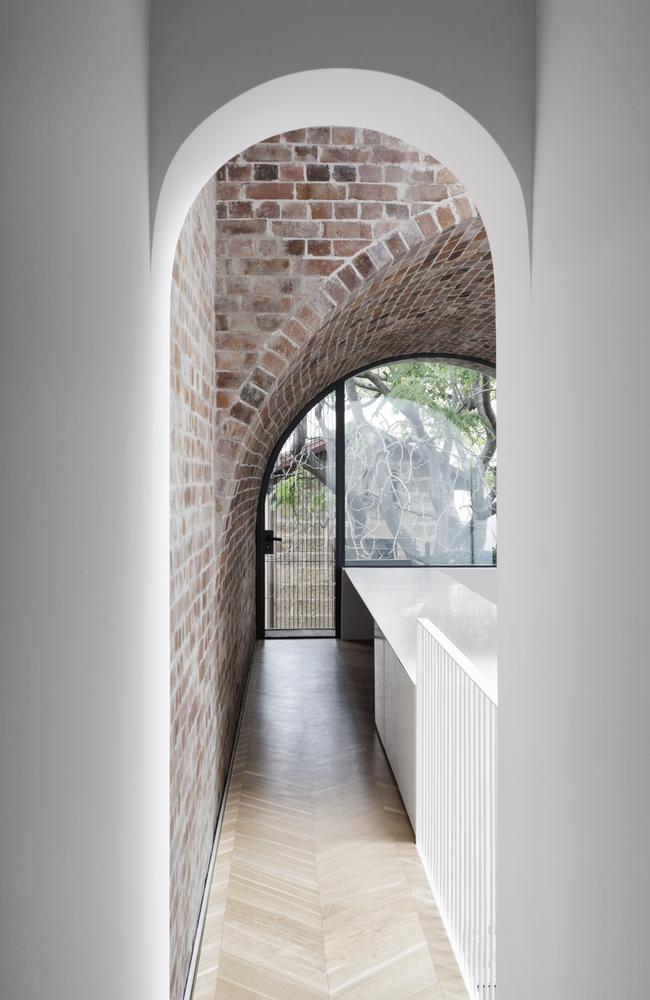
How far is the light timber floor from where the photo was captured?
2541 mm

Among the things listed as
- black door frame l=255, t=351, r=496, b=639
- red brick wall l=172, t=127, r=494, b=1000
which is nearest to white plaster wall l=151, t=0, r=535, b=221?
red brick wall l=172, t=127, r=494, b=1000

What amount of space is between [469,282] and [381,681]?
9.47 feet

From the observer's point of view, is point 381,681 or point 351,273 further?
point 381,681

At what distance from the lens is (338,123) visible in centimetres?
175

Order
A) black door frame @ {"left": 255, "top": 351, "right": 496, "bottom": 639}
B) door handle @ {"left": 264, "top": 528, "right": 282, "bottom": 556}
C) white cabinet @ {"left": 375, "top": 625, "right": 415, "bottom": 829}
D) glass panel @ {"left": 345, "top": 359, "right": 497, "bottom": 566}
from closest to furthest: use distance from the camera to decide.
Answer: white cabinet @ {"left": 375, "top": 625, "right": 415, "bottom": 829}
black door frame @ {"left": 255, "top": 351, "right": 496, "bottom": 639}
door handle @ {"left": 264, "top": 528, "right": 282, "bottom": 556}
glass panel @ {"left": 345, "top": 359, "right": 497, "bottom": 566}

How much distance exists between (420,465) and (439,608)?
9.66 feet

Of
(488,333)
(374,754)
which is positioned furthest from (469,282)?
(374,754)

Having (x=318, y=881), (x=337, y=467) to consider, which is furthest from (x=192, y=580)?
(x=337, y=467)
